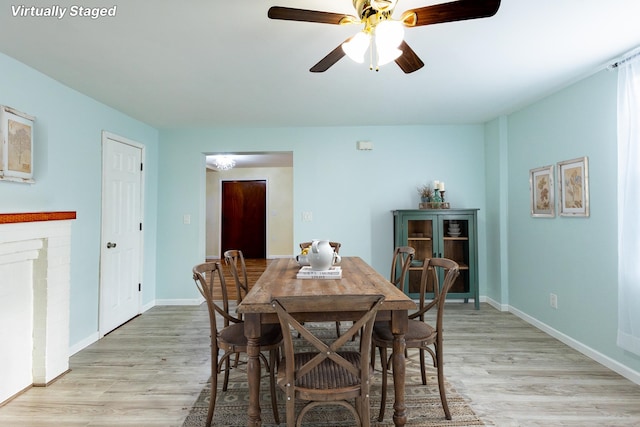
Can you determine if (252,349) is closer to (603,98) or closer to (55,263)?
(55,263)

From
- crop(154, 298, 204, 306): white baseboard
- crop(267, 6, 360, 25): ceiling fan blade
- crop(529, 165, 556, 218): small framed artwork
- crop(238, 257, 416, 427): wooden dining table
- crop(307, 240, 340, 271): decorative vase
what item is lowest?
crop(154, 298, 204, 306): white baseboard

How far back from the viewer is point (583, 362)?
263cm

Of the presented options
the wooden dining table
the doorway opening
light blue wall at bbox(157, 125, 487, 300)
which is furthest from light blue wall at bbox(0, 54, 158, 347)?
the doorway opening

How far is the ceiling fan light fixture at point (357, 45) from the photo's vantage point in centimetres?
164

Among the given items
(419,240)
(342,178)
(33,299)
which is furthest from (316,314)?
(342,178)

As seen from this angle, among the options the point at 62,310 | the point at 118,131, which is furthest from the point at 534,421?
the point at 118,131

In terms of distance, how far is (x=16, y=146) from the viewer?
233 centimetres

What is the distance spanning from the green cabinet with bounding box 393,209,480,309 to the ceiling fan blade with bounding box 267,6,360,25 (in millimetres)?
2680

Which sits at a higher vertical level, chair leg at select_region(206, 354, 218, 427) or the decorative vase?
the decorative vase

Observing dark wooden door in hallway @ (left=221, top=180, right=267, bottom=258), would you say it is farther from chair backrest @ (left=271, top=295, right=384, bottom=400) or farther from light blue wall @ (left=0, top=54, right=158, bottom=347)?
chair backrest @ (left=271, top=295, right=384, bottom=400)

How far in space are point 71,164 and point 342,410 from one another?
9.53ft

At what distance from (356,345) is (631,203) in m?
2.28

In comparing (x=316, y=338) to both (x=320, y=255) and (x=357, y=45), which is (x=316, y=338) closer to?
(x=320, y=255)

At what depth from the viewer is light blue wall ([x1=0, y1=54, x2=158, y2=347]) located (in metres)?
2.40
